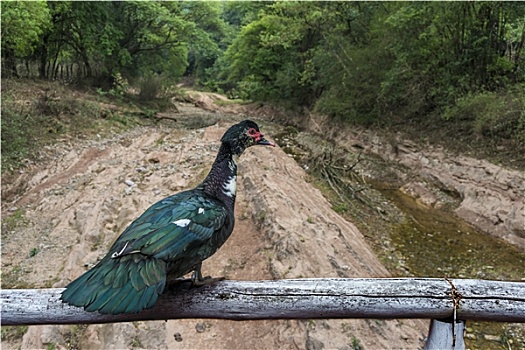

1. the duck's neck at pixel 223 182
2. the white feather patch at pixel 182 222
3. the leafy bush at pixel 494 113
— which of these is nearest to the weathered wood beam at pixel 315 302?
the white feather patch at pixel 182 222

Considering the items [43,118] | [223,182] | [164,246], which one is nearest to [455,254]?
[223,182]

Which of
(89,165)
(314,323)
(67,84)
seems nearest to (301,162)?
(89,165)

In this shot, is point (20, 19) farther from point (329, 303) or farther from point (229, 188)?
point (329, 303)

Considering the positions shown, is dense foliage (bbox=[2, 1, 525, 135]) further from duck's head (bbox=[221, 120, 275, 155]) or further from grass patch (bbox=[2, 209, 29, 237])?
duck's head (bbox=[221, 120, 275, 155])

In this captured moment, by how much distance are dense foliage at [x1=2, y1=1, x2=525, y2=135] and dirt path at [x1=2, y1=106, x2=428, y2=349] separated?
212 inches

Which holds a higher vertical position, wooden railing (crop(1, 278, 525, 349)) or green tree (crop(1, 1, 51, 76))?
green tree (crop(1, 1, 51, 76))

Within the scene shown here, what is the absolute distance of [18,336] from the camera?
14.4ft

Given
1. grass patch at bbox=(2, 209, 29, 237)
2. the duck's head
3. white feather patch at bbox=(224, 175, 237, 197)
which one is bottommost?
grass patch at bbox=(2, 209, 29, 237)

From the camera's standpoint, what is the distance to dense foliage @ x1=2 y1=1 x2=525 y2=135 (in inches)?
437

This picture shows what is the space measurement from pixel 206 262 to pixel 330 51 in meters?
15.0

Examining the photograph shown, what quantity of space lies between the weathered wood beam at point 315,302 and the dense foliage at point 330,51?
9547 mm

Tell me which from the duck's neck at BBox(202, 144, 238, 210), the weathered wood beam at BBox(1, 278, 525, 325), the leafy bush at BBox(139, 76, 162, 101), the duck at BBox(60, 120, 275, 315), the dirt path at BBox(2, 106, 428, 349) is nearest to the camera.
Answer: the duck at BBox(60, 120, 275, 315)

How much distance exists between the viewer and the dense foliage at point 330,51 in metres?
11.1

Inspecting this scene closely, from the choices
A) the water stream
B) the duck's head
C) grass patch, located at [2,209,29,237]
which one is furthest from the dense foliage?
the duck's head
